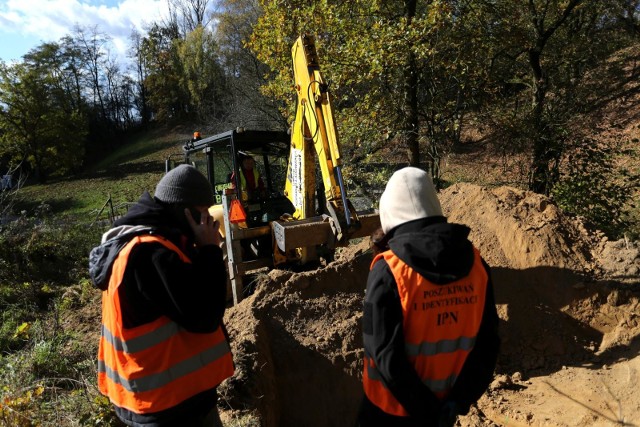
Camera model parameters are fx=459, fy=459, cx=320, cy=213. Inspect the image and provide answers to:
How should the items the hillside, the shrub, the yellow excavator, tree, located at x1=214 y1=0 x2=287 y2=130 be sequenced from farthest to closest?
tree, located at x1=214 y1=0 x2=287 y2=130, the shrub, the yellow excavator, the hillside

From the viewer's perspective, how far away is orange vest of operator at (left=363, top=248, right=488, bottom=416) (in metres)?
1.86

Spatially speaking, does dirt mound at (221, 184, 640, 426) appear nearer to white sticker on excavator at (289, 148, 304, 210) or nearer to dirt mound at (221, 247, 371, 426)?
dirt mound at (221, 247, 371, 426)

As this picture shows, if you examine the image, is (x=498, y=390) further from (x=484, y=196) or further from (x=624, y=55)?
(x=624, y=55)

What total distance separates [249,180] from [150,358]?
505 cm

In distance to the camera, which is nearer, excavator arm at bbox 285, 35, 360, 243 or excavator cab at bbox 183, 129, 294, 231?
excavator arm at bbox 285, 35, 360, 243

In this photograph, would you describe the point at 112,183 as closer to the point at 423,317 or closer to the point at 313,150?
the point at 313,150

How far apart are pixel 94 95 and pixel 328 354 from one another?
178 ft

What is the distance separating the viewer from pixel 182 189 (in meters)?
2.13

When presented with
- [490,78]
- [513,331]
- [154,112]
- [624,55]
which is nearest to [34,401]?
[513,331]

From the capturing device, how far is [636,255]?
5.18 m

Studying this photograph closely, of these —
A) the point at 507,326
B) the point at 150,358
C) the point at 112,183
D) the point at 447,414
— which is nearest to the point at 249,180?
the point at 507,326

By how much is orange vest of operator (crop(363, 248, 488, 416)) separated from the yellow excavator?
3209mm

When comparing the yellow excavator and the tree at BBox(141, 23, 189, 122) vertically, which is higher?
the tree at BBox(141, 23, 189, 122)

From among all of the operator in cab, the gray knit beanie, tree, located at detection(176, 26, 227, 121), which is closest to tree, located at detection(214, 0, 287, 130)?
tree, located at detection(176, 26, 227, 121)
